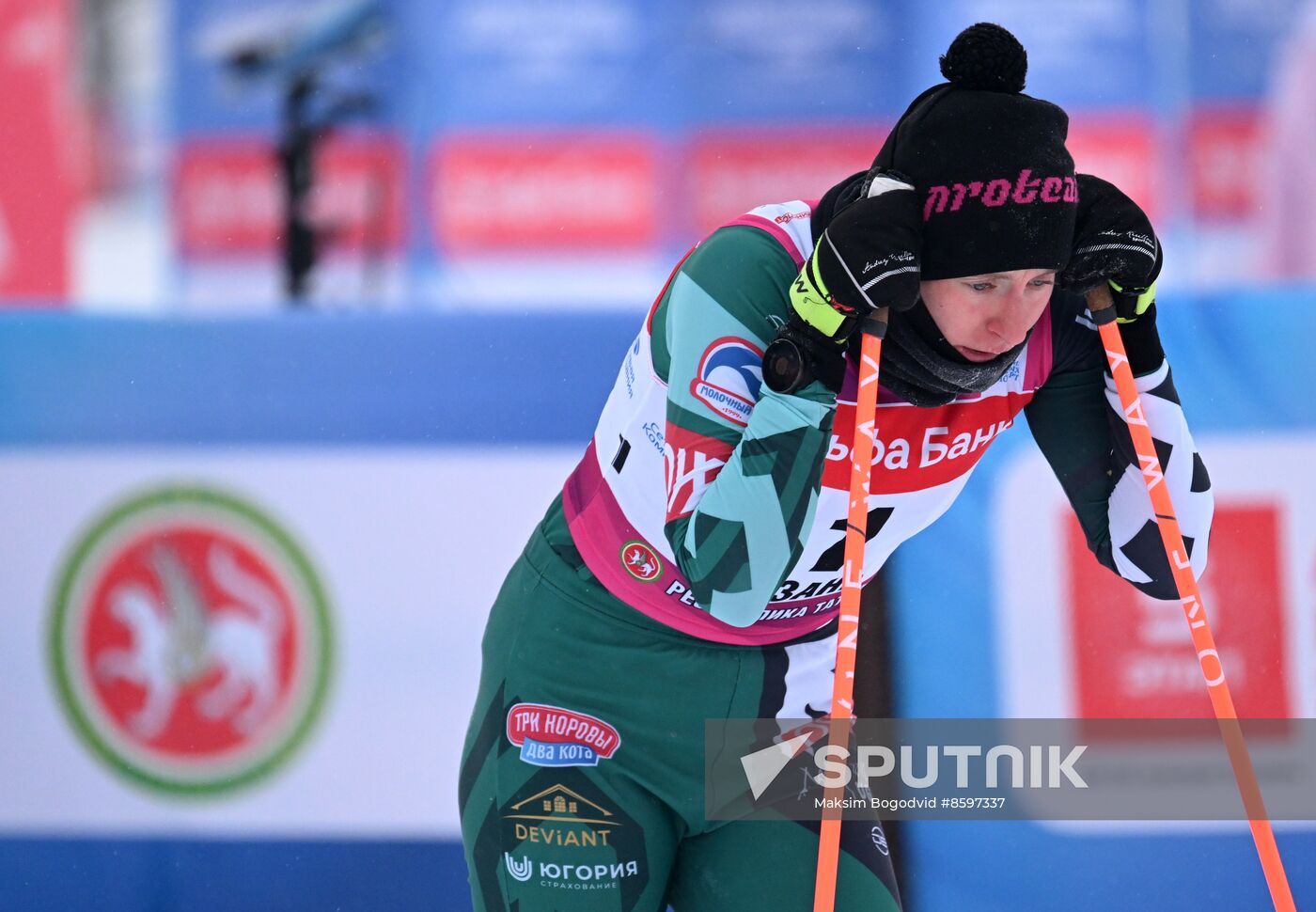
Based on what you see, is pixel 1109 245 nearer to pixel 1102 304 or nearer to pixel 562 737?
pixel 1102 304

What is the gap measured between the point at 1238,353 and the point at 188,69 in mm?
5820

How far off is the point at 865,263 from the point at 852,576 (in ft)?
1.38

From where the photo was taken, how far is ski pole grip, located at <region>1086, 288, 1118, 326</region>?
184 centimetres

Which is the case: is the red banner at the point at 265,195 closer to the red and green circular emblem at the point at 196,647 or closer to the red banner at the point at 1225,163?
the red banner at the point at 1225,163

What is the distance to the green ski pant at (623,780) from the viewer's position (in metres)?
1.96

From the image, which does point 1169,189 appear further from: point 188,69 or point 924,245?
point 924,245

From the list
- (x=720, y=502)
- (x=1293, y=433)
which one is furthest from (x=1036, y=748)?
(x=720, y=502)

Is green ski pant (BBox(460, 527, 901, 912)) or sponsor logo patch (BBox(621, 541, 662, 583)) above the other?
sponsor logo patch (BBox(621, 541, 662, 583))

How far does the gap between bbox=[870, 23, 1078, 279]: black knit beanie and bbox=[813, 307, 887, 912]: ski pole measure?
12 centimetres

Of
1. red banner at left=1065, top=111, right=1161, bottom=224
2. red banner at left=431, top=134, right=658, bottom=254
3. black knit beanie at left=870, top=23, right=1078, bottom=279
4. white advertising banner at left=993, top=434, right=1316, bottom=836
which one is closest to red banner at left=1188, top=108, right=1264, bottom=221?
red banner at left=1065, top=111, right=1161, bottom=224

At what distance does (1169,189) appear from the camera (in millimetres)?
7250

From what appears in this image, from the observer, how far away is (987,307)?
1724mm

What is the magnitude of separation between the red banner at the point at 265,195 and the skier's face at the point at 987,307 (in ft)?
18.7

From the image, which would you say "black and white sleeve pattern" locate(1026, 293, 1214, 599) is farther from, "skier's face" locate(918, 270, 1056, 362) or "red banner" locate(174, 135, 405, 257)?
"red banner" locate(174, 135, 405, 257)
